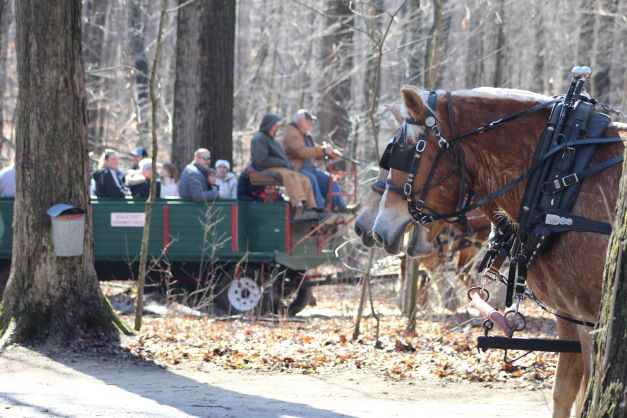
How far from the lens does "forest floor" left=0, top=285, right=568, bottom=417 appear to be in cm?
742

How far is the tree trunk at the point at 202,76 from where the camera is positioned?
1666cm

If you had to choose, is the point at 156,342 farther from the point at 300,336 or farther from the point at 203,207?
the point at 203,207

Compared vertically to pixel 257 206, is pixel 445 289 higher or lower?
lower

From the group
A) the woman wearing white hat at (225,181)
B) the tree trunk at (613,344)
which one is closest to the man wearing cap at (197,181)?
the woman wearing white hat at (225,181)

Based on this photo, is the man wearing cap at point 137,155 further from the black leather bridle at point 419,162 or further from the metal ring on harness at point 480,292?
the black leather bridle at point 419,162

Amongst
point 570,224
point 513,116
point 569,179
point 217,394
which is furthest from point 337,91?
point 570,224

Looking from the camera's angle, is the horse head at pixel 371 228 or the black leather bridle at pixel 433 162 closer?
the black leather bridle at pixel 433 162

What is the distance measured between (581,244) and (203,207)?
1025 cm

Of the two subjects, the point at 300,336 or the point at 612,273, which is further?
the point at 300,336

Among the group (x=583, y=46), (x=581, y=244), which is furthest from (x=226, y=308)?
(x=583, y=46)

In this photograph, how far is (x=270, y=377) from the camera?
889cm

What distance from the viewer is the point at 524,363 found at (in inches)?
366

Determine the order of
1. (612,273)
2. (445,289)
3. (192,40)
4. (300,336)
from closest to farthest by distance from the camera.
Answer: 1. (612,273)
2. (300,336)
3. (445,289)
4. (192,40)

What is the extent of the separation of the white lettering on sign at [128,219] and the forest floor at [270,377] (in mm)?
3779
